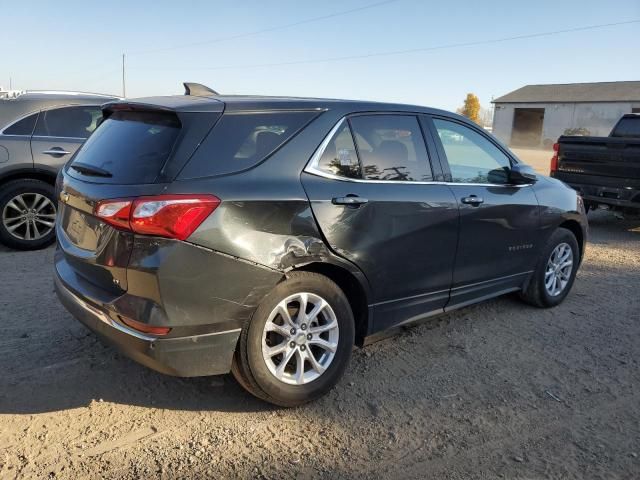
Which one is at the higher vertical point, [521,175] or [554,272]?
[521,175]

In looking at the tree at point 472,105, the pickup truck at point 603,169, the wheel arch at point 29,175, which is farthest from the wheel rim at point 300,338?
the tree at point 472,105

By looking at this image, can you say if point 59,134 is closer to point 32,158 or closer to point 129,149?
point 32,158

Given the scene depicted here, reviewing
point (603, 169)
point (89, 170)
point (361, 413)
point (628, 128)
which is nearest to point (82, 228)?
point (89, 170)

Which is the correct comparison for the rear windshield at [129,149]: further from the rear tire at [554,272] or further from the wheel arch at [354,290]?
the rear tire at [554,272]

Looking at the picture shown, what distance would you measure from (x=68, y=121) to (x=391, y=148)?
458 cm

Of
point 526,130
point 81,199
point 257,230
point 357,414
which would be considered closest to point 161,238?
point 257,230

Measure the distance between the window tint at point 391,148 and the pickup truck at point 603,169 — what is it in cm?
A: 585

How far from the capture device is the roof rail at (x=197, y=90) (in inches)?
138

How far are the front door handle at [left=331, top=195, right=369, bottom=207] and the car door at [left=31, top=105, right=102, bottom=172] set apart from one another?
437 centimetres

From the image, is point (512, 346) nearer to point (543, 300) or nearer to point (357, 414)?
point (543, 300)

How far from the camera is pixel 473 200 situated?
389 cm

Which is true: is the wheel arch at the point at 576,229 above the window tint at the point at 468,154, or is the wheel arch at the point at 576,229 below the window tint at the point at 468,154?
below

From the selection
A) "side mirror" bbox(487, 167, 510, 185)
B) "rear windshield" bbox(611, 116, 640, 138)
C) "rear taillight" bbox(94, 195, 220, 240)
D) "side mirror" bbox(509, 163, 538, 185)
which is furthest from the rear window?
"rear windshield" bbox(611, 116, 640, 138)

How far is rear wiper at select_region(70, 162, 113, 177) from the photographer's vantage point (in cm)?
292
